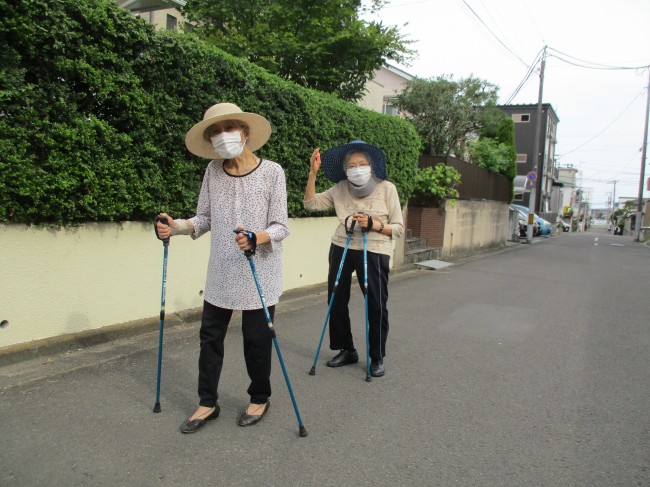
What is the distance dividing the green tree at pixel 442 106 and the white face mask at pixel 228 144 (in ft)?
43.7

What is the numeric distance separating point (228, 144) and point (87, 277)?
246cm

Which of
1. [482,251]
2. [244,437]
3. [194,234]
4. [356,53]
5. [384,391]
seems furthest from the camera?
[482,251]

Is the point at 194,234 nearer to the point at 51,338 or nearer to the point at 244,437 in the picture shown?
the point at 244,437

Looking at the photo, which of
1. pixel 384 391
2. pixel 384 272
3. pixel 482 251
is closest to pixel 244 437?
pixel 384 391

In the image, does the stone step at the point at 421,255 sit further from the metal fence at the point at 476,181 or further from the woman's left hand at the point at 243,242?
the woman's left hand at the point at 243,242

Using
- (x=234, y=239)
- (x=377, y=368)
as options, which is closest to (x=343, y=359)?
(x=377, y=368)

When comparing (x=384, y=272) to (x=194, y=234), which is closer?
(x=194, y=234)

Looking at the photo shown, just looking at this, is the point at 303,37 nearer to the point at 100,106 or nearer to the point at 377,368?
the point at 100,106

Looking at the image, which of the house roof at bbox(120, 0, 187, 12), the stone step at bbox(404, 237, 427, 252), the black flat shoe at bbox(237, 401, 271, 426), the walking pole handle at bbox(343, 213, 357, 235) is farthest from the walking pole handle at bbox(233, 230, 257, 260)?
the stone step at bbox(404, 237, 427, 252)

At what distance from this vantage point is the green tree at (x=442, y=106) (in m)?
15.6

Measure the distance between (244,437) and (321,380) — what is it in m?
1.16

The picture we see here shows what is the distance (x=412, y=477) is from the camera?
2754 millimetres

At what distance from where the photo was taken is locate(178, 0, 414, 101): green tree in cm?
882

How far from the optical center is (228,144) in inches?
123
